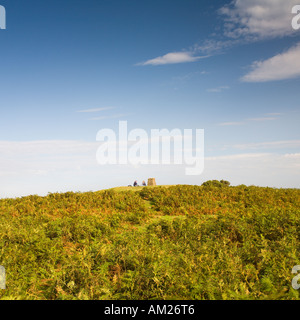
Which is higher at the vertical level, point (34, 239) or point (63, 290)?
point (34, 239)

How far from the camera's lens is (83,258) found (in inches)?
275

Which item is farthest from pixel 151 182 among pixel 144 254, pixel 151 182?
pixel 144 254

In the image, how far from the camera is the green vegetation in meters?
5.56

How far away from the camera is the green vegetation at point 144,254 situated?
219 inches

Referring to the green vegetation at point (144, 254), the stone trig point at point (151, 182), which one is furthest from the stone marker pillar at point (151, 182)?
the green vegetation at point (144, 254)

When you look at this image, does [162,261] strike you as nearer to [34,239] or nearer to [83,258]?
[83,258]

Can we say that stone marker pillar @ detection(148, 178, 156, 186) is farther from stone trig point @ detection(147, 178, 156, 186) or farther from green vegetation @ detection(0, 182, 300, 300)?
green vegetation @ detection(0, 182, 300, 300)

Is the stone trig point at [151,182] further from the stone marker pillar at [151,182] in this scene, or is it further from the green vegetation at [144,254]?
the green vegetation at [144,254]

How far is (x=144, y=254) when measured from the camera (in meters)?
7.02

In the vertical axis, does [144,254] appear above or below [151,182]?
below

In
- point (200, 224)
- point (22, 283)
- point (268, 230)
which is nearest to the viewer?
point (22, 283)

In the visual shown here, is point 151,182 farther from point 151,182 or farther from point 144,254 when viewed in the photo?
point 144,254

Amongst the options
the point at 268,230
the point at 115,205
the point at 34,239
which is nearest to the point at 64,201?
the point at 115,205
